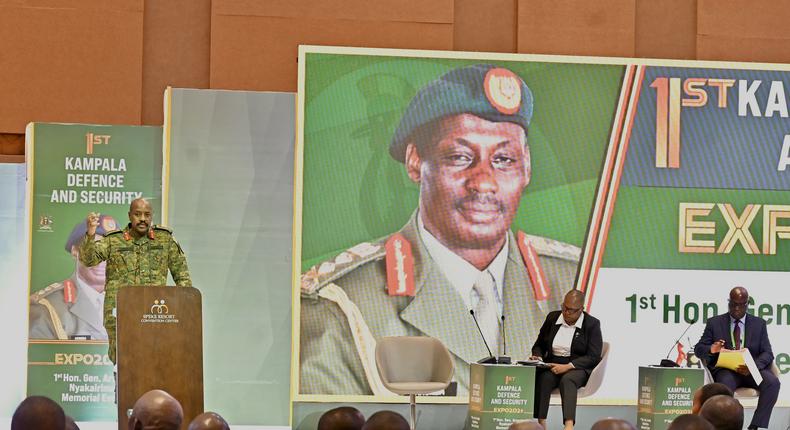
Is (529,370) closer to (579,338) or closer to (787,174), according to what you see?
(579,338)

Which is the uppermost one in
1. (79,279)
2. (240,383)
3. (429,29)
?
(429,29)

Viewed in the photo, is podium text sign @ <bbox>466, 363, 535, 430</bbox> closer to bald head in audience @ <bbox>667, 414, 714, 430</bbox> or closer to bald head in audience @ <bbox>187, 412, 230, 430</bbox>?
bald head in audience @ <bbox>667, 414, 714, 430</bbox>

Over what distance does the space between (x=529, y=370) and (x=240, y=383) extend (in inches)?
85.1

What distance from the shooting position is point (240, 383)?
27.2 ft

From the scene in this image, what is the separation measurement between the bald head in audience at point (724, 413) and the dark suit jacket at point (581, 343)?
340 cm

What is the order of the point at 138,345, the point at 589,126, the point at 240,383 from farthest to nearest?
the point at 589,126
the point at 240,383
the point at 138,345

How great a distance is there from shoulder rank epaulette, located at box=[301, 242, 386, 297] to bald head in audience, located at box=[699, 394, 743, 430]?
4.69 meters

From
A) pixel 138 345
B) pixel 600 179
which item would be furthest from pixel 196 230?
pixel 600 179

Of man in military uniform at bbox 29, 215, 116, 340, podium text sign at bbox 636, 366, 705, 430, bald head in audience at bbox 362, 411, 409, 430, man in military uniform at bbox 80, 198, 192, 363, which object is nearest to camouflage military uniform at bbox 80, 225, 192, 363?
man in military uniform at bbox 80, 198, 192, 363

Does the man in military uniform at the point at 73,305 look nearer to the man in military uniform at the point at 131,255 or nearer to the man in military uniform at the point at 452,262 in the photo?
the man in military uniform at the point at 452,262

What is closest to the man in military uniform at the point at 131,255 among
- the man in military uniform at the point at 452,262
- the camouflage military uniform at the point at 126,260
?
the camouflage military uniform at the point at 126,260

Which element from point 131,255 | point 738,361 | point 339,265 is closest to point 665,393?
point 738,361

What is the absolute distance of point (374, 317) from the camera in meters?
8.53

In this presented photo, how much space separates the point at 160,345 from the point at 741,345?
3.87 m
